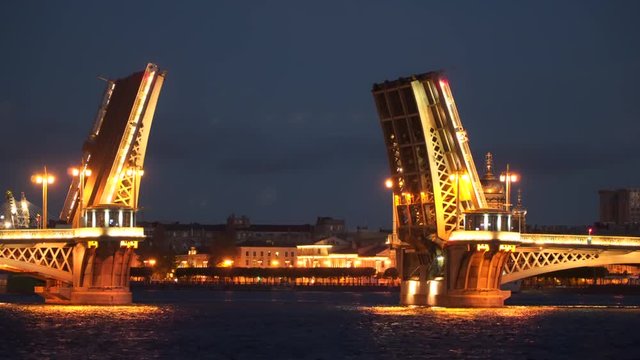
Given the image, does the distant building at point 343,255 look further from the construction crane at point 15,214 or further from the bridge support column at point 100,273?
the bridge support column at point 100,273

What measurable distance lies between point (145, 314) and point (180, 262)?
396 ft

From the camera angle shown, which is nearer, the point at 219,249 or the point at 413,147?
the point at 413,147

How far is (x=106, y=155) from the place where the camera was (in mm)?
83625

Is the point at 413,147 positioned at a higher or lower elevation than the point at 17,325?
higher

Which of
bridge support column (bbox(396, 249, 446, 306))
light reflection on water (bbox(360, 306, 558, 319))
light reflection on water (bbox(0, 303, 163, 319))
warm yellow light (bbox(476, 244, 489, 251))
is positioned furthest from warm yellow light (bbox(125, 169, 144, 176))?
warm yellow light (bbox(476, 244, 489, 251))

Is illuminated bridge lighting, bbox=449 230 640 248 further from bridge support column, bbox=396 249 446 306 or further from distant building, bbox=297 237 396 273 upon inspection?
distant building, bbox=297 237 396 273

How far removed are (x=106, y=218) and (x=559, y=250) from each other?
28.2 m

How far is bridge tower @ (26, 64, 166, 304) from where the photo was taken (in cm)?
8206

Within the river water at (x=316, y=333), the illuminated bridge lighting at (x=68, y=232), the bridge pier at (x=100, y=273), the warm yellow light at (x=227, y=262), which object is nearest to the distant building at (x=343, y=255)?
the warm yellow light at (x=227, y=262)

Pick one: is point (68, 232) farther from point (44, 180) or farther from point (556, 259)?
point (556, 259)

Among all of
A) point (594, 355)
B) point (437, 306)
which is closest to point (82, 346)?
point (594, 355)

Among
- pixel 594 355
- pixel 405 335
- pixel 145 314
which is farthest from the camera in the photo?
pixel 145 314

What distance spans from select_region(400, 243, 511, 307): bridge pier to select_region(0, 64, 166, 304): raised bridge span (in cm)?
1855

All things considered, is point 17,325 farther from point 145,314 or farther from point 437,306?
point 437,306
